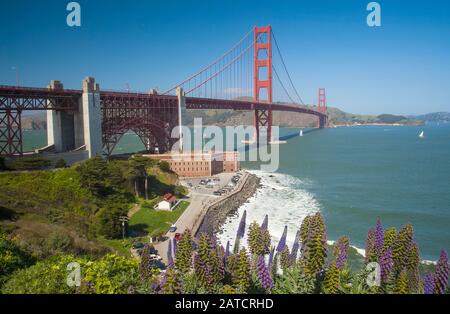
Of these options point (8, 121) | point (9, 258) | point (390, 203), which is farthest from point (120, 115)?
point (9, 258)

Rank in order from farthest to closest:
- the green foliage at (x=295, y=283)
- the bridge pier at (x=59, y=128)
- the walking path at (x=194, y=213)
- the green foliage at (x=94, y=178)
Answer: the bridge pier at (x=59, y=128) < the green foliage at (x=94, y=178) < the walking path at (x=194, y=213) < the green foliage at (x=295, y=283)

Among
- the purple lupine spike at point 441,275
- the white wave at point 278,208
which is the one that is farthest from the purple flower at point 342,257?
the white wave at point 278,208

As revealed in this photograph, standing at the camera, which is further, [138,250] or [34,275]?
[138,250]

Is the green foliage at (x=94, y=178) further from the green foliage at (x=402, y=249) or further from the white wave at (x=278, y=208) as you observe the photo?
the green foliage at (x=402, y=249)

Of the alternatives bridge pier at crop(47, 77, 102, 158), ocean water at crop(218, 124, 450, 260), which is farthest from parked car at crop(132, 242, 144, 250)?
bridge pier at crop(47, 77, 102, 158)

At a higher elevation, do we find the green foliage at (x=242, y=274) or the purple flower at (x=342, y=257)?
the green foliage at (x=242, y=274)

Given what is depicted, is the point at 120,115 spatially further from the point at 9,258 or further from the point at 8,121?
the point at 9,258

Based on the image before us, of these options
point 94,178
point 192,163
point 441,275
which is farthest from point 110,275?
point 192,163
